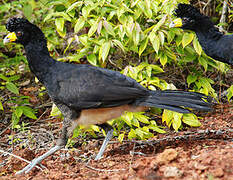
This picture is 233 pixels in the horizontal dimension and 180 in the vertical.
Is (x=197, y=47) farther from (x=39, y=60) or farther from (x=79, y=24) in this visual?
(x=39, y=60)

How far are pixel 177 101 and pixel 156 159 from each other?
1.04 m

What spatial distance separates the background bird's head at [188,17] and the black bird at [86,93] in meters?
1.30

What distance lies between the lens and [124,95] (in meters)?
3.36

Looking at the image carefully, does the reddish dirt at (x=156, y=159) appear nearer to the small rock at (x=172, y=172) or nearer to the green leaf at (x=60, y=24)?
the small rock at (x=172, y=172)

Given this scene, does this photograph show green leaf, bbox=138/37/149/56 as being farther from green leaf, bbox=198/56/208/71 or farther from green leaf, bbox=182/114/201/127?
green leaf, bbox=182/114/201/127

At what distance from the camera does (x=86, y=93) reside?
10.8 ft

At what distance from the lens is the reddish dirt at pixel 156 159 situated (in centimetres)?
230

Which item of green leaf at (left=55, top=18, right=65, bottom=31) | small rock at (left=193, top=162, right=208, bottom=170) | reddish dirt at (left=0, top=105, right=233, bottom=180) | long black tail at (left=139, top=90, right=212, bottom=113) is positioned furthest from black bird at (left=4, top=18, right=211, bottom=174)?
small rock at (left=193, top=162, right=208, bottom=170)

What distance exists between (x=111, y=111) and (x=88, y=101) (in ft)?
1.14

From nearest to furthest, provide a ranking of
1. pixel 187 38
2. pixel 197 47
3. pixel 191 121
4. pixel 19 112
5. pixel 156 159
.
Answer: pixel 156 159 < pixel 191 121 < pixel 187 38 < pixel 197 47 < pixel 19 112

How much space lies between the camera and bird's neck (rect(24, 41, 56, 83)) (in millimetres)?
3484

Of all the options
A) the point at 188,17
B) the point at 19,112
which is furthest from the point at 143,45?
the point at 19,112

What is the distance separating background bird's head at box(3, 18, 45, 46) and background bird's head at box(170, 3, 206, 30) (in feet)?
6.73

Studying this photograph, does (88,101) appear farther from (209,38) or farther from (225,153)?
(209,38)
